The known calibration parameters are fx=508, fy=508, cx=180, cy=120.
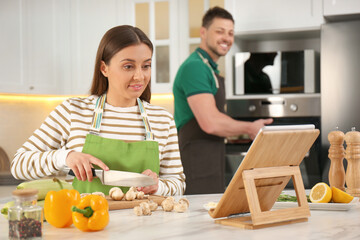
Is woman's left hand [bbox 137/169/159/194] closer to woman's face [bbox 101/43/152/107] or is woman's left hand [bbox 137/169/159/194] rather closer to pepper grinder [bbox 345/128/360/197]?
woman's face [bbox 101/43/152/107]

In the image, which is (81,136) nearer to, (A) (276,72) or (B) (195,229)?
(B) (195,229)

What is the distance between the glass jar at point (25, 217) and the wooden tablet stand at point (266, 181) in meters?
0.45

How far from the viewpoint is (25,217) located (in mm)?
1058

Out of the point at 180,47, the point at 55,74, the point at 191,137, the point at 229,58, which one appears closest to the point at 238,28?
the point at 229,58

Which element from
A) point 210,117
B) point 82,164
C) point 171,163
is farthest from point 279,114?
point 82,164

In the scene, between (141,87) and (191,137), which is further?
(191,137)

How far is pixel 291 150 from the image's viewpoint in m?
1.28

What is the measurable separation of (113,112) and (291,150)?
86 centimetres

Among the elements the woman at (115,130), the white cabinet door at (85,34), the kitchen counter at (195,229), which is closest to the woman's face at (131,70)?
the woman at (115,130)

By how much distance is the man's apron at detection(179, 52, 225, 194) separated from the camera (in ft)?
9.04

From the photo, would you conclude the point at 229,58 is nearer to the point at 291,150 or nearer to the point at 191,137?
the point at 191,137

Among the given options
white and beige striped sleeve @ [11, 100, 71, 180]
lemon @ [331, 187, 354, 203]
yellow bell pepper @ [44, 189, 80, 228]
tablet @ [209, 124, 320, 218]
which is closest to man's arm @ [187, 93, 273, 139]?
white and beige striped sleeve @ [11, 100, 71, 180]

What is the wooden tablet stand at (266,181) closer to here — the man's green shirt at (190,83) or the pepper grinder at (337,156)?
the pepper grinder at (337,156)

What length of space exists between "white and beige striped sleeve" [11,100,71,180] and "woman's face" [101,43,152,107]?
0.72 ft
